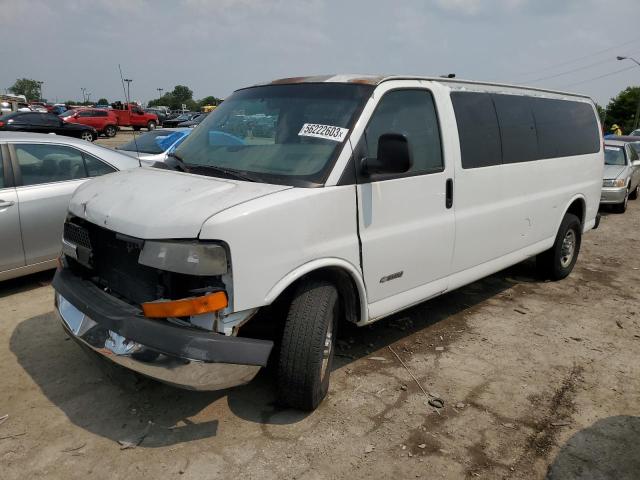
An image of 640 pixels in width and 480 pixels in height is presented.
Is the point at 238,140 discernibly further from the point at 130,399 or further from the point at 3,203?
the point at 3,203

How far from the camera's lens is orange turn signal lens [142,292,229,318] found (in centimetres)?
265

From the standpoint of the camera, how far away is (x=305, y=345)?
3016 millimetres

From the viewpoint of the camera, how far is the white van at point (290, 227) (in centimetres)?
270

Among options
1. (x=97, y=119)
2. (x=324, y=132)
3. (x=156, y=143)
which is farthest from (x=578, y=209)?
(x=97, y=119)

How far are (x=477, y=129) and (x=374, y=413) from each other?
8.01 ft

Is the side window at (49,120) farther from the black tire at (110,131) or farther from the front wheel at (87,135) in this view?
the black tire at (110,131)

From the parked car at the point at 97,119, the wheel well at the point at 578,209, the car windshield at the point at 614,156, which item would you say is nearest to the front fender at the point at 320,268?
the wheel well at the point at 578,209

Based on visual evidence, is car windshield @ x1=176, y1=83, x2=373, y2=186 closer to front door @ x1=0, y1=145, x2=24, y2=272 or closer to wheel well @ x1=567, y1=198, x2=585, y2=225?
front door @ x1=0, y1=145, x2=24, y2=272

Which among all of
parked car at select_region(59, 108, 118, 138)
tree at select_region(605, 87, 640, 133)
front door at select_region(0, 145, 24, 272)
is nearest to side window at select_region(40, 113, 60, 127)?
parked car at select_region(59, 108, 118, 138)

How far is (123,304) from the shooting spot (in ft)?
9.91

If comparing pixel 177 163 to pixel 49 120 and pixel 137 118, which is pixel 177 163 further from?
pixel 137 118

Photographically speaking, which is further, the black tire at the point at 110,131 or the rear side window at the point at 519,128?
the black tire at the point at 110,131

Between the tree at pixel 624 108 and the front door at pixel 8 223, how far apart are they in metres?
59.7

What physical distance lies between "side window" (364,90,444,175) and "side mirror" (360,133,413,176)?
13cm
